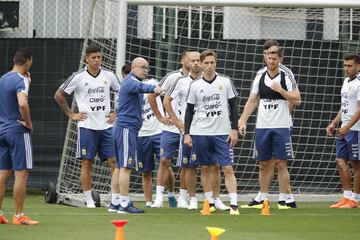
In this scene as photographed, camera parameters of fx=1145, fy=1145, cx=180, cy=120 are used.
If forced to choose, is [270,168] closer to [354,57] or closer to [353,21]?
[354,57]

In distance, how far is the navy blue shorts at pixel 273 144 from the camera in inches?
592

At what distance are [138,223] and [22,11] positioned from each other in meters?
7.65

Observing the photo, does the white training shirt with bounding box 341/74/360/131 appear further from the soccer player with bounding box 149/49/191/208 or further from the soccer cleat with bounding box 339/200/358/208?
the soccer player with bounding box 149/49/191/208

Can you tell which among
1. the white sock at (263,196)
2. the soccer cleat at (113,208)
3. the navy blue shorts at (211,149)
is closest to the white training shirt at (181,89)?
the navy blue shorts at (211,149)

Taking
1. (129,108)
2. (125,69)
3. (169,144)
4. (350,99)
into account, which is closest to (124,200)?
(129,108)

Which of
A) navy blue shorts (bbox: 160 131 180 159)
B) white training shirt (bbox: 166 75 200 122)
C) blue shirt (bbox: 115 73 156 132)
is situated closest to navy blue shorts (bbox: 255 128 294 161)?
white training shirt (bbox: 166 75 200 122)

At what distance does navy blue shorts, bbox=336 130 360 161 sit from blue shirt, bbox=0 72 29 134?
17.4 feet

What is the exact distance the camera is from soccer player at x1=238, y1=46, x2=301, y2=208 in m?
15.0

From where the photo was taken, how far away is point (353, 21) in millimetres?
18438

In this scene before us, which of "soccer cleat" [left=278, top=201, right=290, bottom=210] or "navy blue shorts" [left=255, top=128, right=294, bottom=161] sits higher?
"navy blue shorts" [left=255, top=128, right=294, bottom=161]

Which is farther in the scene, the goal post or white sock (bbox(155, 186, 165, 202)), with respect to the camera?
the goal post

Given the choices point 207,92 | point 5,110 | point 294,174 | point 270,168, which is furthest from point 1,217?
point 294,174

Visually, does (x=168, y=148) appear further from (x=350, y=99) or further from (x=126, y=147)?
(x=350, y=99)

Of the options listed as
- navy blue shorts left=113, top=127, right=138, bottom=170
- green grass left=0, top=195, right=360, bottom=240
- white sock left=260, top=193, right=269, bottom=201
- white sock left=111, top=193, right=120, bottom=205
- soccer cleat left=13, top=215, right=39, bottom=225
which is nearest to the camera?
green grass left=0, top=195, right=360, bottom=240
